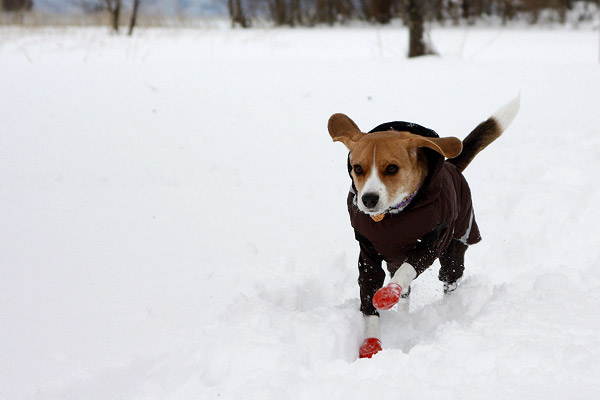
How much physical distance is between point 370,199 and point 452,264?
3.71 ft

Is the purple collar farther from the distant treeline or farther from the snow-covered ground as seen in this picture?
the distant treeline

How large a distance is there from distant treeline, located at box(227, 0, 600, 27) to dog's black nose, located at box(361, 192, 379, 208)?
61.5 ft

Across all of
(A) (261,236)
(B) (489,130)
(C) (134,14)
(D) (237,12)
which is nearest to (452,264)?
(B) (489,130)

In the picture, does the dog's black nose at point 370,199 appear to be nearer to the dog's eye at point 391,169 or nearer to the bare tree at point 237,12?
the dog's eye at point 391,169

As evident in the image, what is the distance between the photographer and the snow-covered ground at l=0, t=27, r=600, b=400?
8.05 ft

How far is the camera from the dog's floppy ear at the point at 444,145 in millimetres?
2639

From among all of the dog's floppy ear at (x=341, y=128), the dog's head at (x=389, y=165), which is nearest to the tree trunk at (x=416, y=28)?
the dog's floppy ear at (x=341, y=128)

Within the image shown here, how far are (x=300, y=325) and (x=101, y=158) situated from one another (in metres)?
3.29

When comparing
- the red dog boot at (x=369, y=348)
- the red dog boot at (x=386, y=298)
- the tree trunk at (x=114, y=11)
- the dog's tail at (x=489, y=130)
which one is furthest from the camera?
A: the tree trunk at (x=114, y=11)

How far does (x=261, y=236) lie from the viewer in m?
4.34

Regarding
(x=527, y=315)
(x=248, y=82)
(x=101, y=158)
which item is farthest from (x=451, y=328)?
(x=248, y=82)

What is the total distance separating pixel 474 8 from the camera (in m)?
21.6

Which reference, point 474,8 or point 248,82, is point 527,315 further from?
point 474,8

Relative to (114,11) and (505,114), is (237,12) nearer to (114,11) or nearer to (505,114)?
(114,11)
